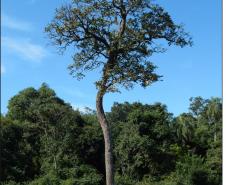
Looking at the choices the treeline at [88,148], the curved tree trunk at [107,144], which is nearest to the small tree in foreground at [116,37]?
the curved tree trunk at [107,144]

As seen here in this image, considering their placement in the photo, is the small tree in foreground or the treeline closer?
the small tree in foreground

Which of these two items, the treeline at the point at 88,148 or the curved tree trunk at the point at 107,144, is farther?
the treeline at the point at 88,148

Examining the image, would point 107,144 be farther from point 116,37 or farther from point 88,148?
point 88,148

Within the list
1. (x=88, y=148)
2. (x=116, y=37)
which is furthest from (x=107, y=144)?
(x=88, y=148)

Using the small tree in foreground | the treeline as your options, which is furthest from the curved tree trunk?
the treeline

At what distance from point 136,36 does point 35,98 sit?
949 inches

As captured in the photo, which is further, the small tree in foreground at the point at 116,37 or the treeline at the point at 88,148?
the treeline at the point at 88,148

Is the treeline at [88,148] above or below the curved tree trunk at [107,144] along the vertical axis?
above

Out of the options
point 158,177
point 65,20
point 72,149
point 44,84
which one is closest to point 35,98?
point 44,84

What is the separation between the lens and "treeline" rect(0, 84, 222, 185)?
2645cm

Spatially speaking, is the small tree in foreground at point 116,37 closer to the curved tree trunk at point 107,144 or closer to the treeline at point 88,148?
the curved tree trunk at point 107,144

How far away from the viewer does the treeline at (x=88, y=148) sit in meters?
26.5

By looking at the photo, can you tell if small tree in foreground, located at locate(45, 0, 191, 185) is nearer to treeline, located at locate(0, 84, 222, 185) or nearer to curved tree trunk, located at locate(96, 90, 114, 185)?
curved tree trunk, located at locate(96, 90, 114, 185)

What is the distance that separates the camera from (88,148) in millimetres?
29641
